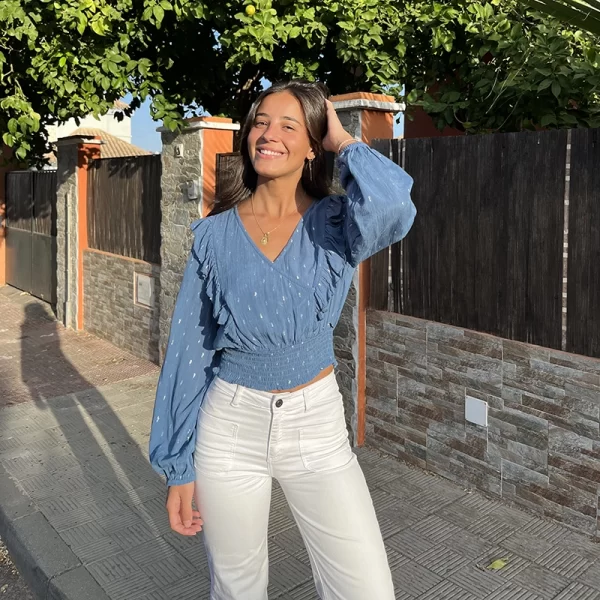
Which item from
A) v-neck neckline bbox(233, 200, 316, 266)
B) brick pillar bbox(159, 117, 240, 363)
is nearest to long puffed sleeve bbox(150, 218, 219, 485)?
v-neck neckline bbox(233, 200, 316, 266)

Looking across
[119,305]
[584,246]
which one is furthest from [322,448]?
[119,305]

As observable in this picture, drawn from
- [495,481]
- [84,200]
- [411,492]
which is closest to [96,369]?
[84,200]

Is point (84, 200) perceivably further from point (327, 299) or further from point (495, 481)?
point (327, 299)

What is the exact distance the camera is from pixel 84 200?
932 cm

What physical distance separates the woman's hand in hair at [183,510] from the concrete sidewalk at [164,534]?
4.75 feet

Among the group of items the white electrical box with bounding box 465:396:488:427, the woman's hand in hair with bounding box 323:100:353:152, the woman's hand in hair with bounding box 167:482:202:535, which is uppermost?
the woman's hand in hair with bounding box 323:100:353:152

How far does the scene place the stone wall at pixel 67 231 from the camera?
9383mm

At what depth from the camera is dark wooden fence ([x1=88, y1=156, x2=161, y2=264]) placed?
7.75m

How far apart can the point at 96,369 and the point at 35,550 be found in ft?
12.9

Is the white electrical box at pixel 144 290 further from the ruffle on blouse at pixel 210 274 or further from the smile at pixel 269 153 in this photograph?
the smile at pixel 269 153

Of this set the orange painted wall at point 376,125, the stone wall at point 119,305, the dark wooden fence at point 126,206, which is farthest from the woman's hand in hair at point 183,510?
the dark wooden fence at point 126,206

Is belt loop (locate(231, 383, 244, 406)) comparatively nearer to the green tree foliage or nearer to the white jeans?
the white jeans

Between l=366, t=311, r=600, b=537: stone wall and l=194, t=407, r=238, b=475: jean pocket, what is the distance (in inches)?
93.4

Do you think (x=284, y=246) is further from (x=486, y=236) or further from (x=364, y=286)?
(x=364, y=286)
